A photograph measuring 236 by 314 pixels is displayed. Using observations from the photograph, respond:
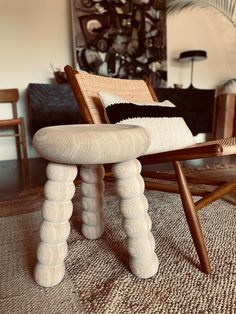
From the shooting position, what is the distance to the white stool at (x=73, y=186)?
0.57 meters

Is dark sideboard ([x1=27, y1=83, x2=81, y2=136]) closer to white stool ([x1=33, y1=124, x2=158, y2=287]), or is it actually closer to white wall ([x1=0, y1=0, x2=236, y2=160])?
white wall ([x1=0, y1=0, x2=236, y2=160])

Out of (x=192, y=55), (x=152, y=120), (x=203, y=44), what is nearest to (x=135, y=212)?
(x=152, y=120)

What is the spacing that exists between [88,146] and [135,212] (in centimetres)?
20

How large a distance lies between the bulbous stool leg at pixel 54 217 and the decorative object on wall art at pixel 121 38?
2.13 meters

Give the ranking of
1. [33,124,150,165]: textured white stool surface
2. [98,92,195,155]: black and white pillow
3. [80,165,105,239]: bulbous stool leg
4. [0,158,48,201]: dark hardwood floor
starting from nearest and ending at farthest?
[33,124,150,165]: textured white stool surface, [80,165,105,239]: bulbous stool leg, [98,92,195,155]: black and white pillow, [0,158,48,201]: dark hardwood floor

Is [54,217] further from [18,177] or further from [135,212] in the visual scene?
[18,177]

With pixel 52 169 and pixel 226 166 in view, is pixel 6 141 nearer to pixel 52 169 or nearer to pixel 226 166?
pixel 226 166

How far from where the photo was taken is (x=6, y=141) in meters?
2.54

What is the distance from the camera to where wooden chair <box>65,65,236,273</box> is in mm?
666

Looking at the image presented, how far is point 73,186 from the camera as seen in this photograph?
63 cm

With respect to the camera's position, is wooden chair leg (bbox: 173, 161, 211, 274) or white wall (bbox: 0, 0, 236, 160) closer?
wooden chair leg (bbox: 173, 161, 211, 274)

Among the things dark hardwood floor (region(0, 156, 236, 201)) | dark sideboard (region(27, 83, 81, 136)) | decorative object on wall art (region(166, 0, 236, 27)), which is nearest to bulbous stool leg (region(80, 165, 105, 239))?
dark hardwood floor (region(0, 156, 236, 201))

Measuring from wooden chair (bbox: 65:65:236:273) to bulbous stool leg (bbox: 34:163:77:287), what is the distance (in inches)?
10.9

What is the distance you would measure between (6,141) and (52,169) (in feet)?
7.03
